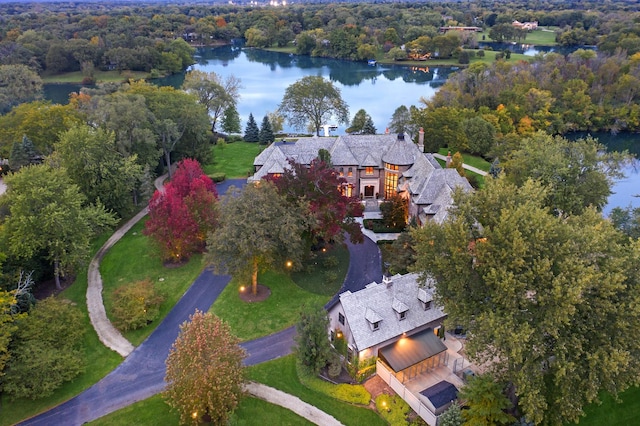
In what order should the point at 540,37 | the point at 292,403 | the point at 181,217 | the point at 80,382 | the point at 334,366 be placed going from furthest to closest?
the point at 540,37
the point at 181,217
the point at 80,382
the point at 334,366
the point at 292,403

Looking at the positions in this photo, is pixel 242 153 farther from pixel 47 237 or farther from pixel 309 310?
pixel 309 310

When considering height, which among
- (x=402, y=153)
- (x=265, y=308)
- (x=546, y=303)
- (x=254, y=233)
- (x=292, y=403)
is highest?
(x=546, y=303)

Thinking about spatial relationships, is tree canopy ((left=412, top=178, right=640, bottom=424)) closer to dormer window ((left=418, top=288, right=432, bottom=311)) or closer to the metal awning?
the metal awning

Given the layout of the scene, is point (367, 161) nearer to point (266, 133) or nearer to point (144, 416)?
point (266, 133)

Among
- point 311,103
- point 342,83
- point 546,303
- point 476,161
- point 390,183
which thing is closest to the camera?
point 546,303

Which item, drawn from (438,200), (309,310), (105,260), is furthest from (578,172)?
(105,260)

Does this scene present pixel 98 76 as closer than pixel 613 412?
No

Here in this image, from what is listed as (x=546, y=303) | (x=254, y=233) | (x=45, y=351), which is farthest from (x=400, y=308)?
(x=45, y=351)
